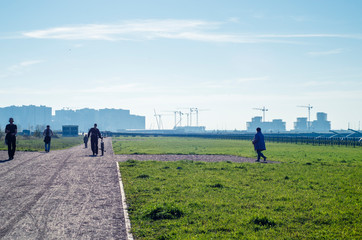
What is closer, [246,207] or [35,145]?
[246,207]

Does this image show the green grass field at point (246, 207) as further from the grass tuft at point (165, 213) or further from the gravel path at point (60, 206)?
the gravel path at point (60, 206)

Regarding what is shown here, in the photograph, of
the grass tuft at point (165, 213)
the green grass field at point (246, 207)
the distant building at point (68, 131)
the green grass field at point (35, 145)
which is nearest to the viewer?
the green grass field at point (246, 207)

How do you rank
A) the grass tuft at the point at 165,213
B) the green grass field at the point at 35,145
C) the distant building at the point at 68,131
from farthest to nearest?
the distant building at the point at 68,131 < the green grass field at the point at 35,145 < the grass tuft at the point at 165,213

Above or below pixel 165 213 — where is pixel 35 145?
below

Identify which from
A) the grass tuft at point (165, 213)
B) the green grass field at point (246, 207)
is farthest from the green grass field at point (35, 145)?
the grass tuft at point (165, 213)

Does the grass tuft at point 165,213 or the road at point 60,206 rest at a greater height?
the grass tuft at point 165,213

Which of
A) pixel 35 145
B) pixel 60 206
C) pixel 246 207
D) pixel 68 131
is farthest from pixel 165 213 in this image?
pixel 68 131

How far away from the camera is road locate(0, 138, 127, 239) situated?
317 inches

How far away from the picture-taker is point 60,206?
10.5 m

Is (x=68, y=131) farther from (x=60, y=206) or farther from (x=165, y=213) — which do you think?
(x=165, y=213)

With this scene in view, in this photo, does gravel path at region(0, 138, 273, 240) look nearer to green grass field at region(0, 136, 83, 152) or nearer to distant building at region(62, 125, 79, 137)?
green grass field at region(0, 136, 83, 152)

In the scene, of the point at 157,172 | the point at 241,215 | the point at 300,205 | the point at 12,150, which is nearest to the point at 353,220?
the point at 300,205

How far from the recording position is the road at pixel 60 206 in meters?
8.05

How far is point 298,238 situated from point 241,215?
2.00 meters
